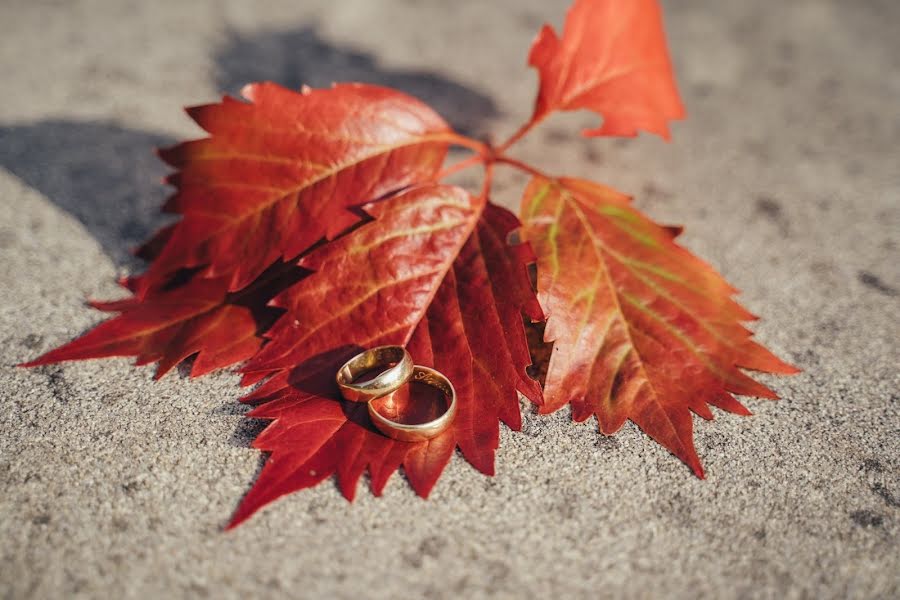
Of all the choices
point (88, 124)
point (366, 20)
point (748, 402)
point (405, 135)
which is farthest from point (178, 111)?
point (748, 402)

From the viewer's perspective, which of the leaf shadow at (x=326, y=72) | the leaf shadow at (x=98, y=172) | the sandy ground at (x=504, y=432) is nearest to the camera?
the sandy ground at (x=504, y=432)

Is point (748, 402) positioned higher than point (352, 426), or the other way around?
point (748, 402)

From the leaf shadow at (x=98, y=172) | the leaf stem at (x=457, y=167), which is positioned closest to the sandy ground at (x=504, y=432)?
the leaf shadow at (x=98, y=172)

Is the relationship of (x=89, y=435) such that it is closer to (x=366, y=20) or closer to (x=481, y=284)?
(x=481, y=284)

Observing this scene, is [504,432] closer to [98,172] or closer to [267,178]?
[267,178]

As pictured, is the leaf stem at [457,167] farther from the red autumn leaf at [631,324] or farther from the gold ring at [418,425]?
the gold ring at [418,425]

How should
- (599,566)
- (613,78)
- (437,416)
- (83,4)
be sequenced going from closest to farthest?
(599,566) < (437,416) < (613,78) < (83,4)

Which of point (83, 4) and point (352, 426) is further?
point (83, 4)
